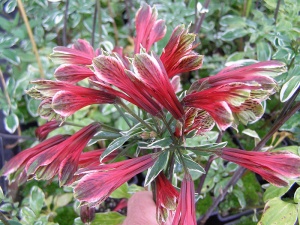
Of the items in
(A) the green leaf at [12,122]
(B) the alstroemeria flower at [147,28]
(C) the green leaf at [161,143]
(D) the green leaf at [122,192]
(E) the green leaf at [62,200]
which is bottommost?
(E) the green leaf at [62,200]

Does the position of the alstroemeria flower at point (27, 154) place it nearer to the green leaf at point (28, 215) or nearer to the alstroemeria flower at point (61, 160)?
the alstroemeria flower at point (61, 160)

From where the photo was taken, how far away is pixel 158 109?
0.56m

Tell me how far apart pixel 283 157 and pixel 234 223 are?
637 millimetres

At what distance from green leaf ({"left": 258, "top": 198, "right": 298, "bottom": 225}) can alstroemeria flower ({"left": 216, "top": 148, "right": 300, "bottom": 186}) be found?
0.67 feet

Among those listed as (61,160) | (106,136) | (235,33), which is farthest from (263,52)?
(61,160)

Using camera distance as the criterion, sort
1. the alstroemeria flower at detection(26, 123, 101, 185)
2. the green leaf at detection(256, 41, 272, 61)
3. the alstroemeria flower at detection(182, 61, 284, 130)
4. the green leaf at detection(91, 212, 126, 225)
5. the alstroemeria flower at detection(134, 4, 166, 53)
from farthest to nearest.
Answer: the green leaf at detection(256, 41, 272, 61) → the green leaf at detection(91, 212, 126, 225) → the alstroemeria flower at detection(134, 4, 166, 53) → the alstroemeria flower at detection(26, 123, 101, 185) → the alstroemeria flower at detection(182, 61, 284, 130)

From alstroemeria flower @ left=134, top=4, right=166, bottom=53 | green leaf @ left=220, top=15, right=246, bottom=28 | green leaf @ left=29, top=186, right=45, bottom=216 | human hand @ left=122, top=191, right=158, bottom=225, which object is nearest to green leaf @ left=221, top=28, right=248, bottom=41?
green leaf @ left=220, top=15, right=246, bottom=28

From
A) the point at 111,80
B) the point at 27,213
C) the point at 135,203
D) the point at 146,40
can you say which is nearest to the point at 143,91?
the point at 111,80

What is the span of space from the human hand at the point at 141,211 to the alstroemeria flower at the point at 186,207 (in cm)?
16

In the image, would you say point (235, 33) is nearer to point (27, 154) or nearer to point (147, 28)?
point (147, 28)

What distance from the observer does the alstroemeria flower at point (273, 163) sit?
55cm

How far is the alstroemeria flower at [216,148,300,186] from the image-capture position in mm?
546

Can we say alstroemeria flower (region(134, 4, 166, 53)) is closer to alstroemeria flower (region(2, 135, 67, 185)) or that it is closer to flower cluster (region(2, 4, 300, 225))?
flower cluster (region(2, 4, 300, 225))

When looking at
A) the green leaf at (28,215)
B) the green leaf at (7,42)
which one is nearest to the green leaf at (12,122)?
the green leaf at (7,42)
